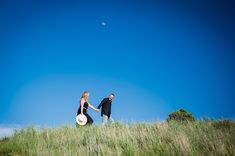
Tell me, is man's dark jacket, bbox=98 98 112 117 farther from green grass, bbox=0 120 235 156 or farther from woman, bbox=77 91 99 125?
green grass, bbox=0 120 235 156

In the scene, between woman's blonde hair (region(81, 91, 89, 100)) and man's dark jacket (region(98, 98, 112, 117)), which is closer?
woman's blonde hair (region(81, 91, 89, 100))

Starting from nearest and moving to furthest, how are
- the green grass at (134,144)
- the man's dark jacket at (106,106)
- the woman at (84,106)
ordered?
1. the green grass at (134,144)
2. the woman at (84,106)
3. the man's dark jacket at (106,106)

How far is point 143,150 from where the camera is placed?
27.4ft

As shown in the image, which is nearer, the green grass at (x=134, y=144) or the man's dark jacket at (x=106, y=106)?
the green grass at (x=134, y=144)

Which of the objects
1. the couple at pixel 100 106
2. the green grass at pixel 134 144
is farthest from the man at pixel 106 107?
the green grass at pixel 134 144

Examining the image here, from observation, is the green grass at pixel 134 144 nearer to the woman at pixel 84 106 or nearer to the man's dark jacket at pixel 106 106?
the woman at pixel 84 106

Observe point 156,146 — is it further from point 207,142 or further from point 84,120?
point 84,120

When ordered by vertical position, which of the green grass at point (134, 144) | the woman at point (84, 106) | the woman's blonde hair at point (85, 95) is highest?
the woman's blonde hair at point (85, 95)

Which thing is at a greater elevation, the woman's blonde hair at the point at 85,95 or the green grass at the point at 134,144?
the woman's blonde hair at the point at 85,95

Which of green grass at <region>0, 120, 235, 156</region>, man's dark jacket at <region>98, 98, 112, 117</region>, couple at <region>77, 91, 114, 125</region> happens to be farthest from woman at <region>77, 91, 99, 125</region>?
green grass at <region>0, 120, 235, 156</region>

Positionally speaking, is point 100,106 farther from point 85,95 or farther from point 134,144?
point 134,144

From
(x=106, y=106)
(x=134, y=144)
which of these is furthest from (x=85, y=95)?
(x=134, y=144)

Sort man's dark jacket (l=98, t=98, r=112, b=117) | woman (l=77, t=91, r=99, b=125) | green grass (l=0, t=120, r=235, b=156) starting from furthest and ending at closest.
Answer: man's dark jacket (l=98, t=98, r=112, b=117), woman (l=77, t=91, r=99, b=125), green grass (l=0, t=120, r=235, b=156)

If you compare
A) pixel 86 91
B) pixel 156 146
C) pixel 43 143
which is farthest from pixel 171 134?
pixel 86 91
